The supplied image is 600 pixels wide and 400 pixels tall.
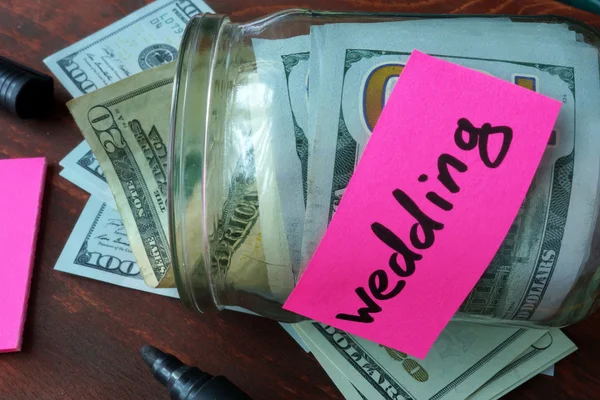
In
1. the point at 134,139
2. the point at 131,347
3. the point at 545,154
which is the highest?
the point at 545,154

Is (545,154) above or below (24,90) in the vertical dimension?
above

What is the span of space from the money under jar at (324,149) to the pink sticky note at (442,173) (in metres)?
0.02

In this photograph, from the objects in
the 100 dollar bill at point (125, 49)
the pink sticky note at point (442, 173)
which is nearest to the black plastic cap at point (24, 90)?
the 100 dollar bill at point (125, 49)

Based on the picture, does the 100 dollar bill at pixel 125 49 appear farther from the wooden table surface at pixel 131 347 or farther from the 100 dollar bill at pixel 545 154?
the 100 dollar bill at pixel 545 154

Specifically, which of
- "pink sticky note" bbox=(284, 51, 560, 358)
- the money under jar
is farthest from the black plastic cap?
"pink sticky note" bbox=(284, 51, 560, 358)

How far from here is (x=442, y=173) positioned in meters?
0.27

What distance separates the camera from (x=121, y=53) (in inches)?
20.1

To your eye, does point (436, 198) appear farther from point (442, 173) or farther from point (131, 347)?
point (131, 347)

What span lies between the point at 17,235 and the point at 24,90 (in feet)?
0.40

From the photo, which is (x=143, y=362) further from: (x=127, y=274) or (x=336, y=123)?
(x=336, y=123)

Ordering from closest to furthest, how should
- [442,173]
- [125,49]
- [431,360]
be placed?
[442,173], [431,360], [125,49]

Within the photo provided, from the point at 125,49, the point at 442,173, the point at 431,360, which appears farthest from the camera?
the point at 125,49

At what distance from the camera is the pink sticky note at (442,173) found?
27cm

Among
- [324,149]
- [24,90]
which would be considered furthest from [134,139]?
[324,149]
